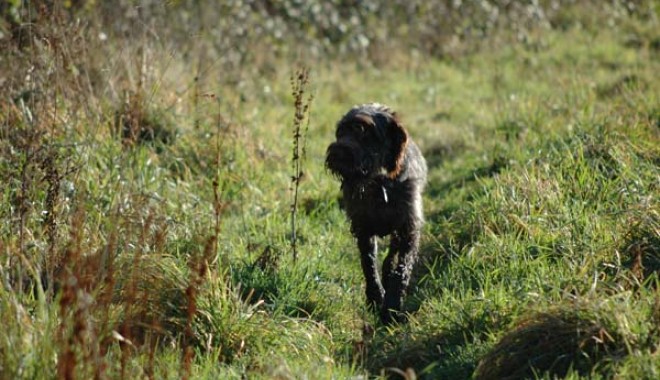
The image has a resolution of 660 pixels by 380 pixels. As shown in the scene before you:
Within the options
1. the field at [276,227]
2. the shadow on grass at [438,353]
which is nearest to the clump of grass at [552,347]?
the field at [276,227]

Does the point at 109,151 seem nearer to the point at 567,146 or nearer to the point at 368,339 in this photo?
the point at 368,339

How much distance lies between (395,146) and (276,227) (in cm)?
Result: 131

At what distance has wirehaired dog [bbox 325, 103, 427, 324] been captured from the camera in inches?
233

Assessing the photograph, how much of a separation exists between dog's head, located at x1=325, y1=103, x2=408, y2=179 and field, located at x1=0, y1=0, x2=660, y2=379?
0.31 metres

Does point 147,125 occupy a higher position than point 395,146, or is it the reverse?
point 395,146

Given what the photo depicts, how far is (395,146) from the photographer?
6141 mm

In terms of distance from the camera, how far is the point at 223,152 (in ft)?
26.6

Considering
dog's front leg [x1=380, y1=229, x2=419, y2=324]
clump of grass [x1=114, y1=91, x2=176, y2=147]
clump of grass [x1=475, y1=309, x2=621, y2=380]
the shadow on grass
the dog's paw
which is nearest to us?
clump of grass [x1=475, y1=309, x2=621, y2=380]

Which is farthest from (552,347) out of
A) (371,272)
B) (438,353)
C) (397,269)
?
(371,272)

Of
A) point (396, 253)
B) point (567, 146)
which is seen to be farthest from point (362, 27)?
point (396, 253)

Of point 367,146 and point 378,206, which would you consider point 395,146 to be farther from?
point 378,206

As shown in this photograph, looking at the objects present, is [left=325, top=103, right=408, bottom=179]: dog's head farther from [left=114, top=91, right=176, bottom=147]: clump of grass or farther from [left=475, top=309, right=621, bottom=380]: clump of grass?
[left=114, top=91, right=176, bottom=147]: clump of grass

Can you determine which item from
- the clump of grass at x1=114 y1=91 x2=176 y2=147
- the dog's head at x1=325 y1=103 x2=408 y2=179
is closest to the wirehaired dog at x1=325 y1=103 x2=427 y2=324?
the dog's head at x1=325 y1=103 x2=408 y2=179

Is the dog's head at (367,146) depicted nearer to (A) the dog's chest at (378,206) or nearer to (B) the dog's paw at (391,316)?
(A) the dog's chest at (378,206)
